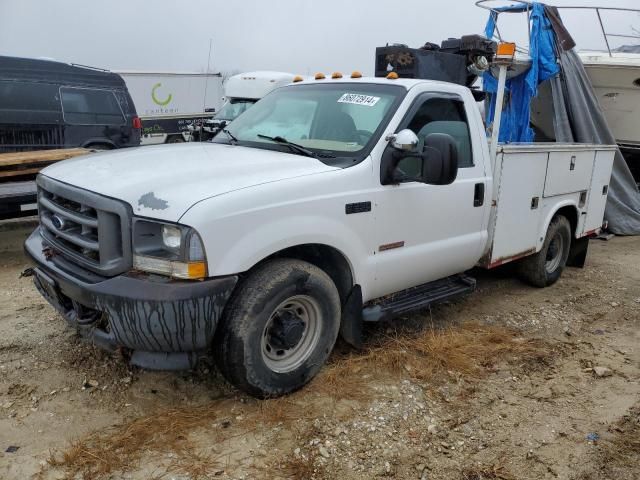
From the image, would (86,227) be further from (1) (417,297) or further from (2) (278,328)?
(1) (417,297)

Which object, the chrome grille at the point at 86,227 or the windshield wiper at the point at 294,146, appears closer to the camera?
the chrome grille at the point at 86,227

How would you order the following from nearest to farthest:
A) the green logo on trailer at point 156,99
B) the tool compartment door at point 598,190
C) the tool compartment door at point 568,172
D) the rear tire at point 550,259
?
the tool compartment door at point 568,172 < the rear tire at point 550,259 < the tool compartment door at point 598,190 < the green logo on trailer at point 156,99

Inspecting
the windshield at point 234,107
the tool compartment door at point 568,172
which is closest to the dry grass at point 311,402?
the tool compartment door at point 568,172

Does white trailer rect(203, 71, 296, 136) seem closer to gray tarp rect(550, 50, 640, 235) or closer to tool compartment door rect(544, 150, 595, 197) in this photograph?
gray tarp rect(550, 50, 640, 235)

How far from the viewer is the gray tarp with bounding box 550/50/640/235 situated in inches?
337

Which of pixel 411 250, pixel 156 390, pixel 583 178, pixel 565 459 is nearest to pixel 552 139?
pixel 583 178

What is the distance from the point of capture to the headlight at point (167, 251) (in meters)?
2.75

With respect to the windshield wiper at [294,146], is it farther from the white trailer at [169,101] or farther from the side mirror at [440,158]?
the white trailer at [169,101]

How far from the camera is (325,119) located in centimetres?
402

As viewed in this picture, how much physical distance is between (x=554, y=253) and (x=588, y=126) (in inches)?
147

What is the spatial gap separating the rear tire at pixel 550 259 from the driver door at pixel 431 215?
1.46 metres

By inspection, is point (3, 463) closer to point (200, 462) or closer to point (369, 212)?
point (200, 462)

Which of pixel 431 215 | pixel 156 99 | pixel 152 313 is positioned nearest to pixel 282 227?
pixel 152 313

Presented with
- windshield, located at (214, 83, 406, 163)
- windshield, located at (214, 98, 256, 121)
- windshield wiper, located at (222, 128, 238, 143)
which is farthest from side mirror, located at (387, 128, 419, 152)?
windshield, located at (214, 98, 256, 121)
